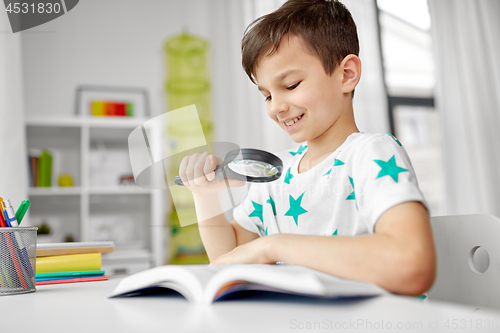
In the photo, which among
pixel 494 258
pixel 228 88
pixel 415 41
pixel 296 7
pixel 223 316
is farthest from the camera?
pixel 415 41

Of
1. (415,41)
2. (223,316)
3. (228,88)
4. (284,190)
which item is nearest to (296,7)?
(284,190)

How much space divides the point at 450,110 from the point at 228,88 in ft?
4.73

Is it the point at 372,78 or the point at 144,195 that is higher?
the point at 372,78

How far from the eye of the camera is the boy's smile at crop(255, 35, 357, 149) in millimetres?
703

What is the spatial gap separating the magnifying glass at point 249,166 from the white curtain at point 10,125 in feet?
4.77

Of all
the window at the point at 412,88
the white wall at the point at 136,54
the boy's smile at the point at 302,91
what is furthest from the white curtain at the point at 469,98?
the boy's smile at the point at 302,91

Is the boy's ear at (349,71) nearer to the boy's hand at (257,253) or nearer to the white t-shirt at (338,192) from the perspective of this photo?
the white t-shirt at (338,192)

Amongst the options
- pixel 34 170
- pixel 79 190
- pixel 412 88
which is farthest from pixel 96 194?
pixel 412 88

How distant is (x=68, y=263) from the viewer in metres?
0.68

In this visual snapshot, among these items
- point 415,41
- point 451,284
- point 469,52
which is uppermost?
point 415,41

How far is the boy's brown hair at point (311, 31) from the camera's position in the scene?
28.5 inches

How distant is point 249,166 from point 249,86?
191 cm

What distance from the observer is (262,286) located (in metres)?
0.33

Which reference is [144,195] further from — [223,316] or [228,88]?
[223,316]
